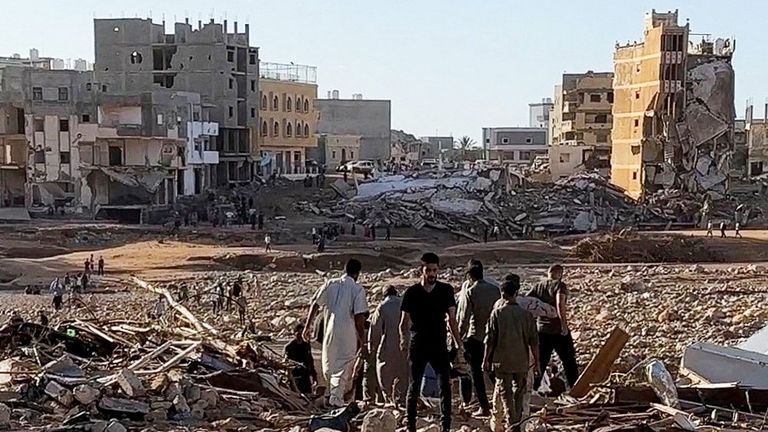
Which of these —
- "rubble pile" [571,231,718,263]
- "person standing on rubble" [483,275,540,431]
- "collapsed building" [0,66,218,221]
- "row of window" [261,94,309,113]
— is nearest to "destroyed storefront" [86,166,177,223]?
"collapsed building" [0,66,218,221]

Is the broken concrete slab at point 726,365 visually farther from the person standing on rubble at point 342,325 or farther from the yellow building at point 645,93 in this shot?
the yellow building at point 645,93

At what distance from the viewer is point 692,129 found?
55.3m

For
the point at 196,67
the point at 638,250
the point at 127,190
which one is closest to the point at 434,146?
the point at 196,67

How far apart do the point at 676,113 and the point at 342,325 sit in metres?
49.2

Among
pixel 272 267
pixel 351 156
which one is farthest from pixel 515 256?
pixel 351 156

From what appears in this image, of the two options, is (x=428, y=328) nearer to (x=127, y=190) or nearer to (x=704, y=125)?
(x=127, y=190)

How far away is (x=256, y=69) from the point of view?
6506cm

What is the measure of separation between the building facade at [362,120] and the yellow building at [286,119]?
17.6m

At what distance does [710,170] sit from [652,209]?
8.19m

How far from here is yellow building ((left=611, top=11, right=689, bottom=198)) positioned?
177 ft

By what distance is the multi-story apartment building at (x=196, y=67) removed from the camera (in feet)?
201

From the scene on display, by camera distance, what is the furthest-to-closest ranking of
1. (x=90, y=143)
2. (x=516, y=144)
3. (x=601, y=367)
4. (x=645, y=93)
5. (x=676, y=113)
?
(x=516, y=144) → (x=645, y=93) → (x=676, y=113) → (x=90, y=143) → (x=601, y=367)

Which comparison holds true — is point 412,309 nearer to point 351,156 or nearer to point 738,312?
point 738,312

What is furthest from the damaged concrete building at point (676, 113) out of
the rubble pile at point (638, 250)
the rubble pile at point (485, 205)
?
the rubble pile at point (638, 250)
